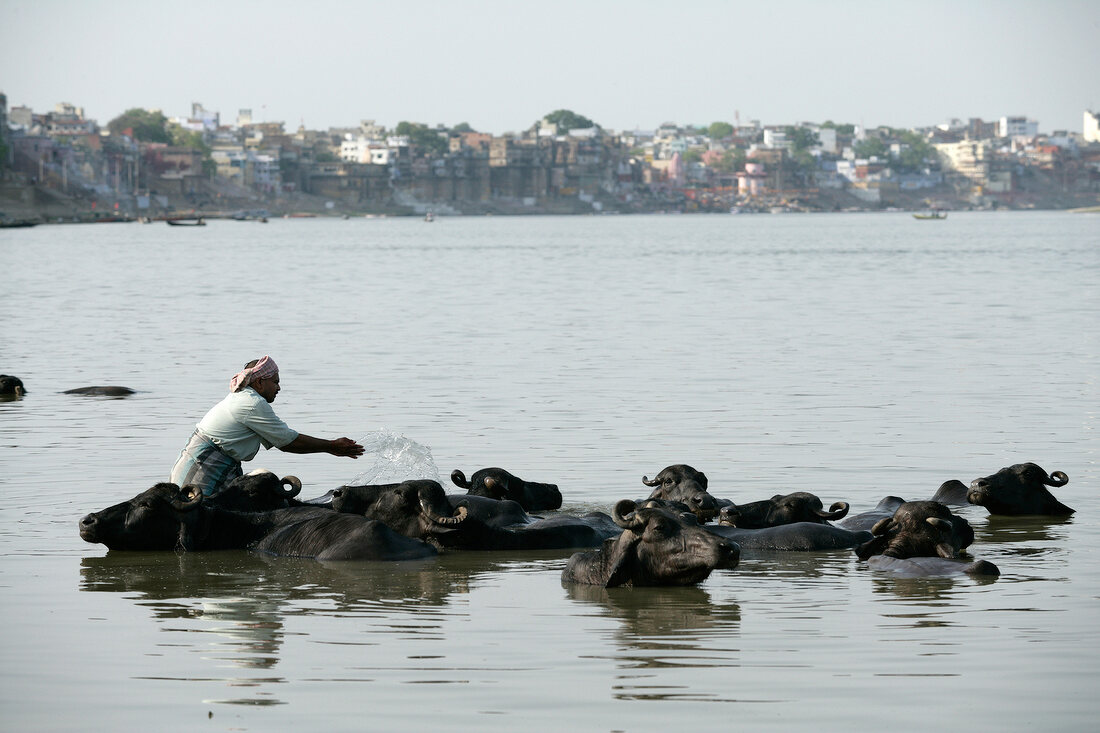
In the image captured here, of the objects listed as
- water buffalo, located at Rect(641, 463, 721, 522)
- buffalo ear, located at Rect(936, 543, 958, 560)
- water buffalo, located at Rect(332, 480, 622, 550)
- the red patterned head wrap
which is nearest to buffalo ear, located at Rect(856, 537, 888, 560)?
buffalo ear, located at Rect(936, 543, 958, 560)

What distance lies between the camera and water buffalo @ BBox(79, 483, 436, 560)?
10.7 m

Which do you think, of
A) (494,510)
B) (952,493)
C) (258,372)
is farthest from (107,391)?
(952,493)

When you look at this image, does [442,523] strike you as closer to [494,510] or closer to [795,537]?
[494,510]

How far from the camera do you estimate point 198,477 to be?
1152 cm

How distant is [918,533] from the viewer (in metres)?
10.3

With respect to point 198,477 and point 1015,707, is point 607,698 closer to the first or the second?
point 1015,707

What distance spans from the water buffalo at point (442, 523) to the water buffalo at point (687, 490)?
0.66 metres

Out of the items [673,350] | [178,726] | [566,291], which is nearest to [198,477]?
[178,726]

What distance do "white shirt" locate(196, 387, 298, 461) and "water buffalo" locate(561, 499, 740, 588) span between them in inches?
106

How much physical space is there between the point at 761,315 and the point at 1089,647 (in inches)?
1130

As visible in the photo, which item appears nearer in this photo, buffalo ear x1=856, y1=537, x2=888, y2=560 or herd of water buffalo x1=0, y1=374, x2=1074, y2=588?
herd of water buffalo x1=0, y1=374, x2=1074, y2=588

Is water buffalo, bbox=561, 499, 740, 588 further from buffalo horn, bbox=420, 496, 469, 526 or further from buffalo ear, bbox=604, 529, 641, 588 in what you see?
buffalo horn, bbox=420, 496, 469, 526

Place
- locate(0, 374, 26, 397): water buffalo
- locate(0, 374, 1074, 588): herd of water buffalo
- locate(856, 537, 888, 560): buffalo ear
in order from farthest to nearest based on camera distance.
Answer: locate(0, 374, 26, 397): water buffalo, locate(856, 537, 888, 560): buffalo ear, locate(0, 374, 1074, 588): herd of water buffalo

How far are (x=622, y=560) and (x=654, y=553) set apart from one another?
0.60 feet
